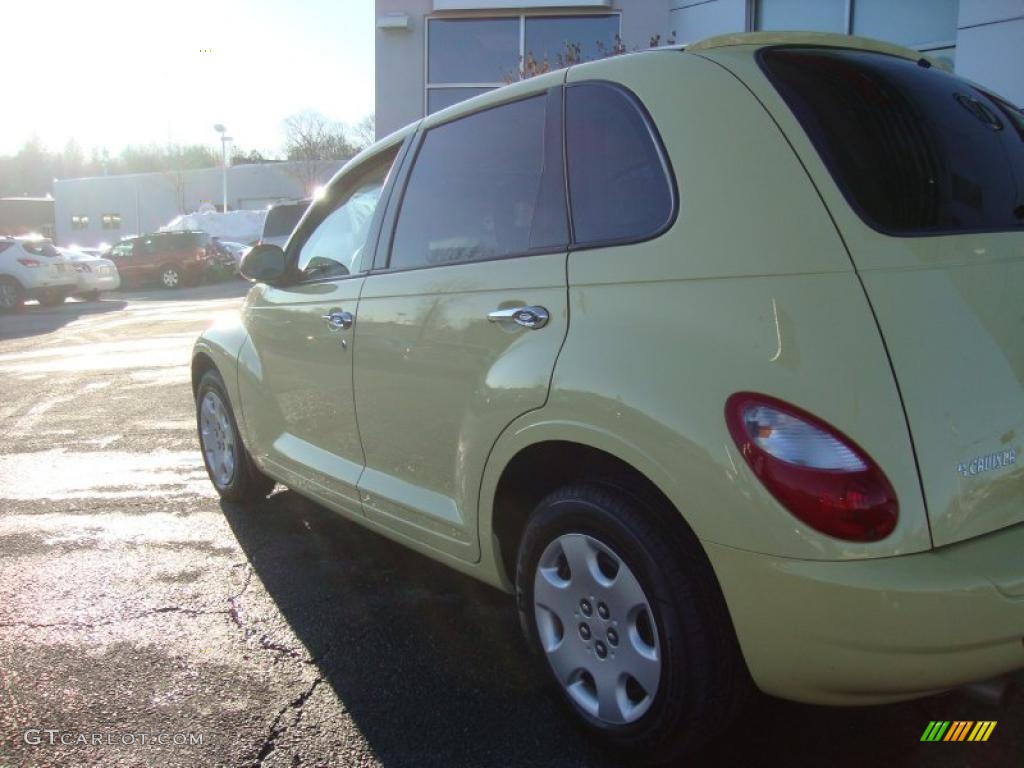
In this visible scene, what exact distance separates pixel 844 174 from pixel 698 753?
5.07 feet

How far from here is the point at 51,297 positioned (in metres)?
18.8

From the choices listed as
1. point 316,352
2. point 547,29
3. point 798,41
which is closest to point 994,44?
point 547,29

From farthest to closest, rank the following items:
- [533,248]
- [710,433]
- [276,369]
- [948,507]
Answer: [276,369] → [533,248] → [710,433] → [948,507]

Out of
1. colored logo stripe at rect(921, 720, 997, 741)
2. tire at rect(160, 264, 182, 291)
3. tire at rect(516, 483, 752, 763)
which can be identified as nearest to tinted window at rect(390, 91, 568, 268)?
tire at rect(516, 483, 752, 763)

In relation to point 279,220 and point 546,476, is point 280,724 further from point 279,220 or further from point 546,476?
point 279,220

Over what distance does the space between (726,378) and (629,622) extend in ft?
2.28

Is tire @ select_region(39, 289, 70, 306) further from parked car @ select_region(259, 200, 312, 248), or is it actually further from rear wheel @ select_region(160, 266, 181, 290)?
rear wheel @ select_region(160, 266, 181, 290)

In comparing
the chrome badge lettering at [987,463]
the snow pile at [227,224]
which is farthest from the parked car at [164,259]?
the chrome badge lettering at [987,463]

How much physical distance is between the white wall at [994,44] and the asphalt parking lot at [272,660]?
6778mm

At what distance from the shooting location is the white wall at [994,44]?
299 inches

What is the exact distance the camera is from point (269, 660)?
308 centimetres

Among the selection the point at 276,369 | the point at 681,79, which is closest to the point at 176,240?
the point at 276,369

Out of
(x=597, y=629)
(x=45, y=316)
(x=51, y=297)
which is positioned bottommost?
(x=45, y=316)

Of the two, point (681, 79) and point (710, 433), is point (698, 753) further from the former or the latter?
point (681, 79)
